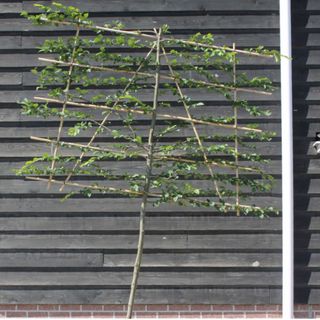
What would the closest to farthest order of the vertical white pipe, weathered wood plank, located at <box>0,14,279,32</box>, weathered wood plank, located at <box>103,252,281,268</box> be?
the vertical white pipe < weathered wood plank, located at <box>103,252,281,268</box> < weathered wood plank, located at <box>0,14,279,32</box>

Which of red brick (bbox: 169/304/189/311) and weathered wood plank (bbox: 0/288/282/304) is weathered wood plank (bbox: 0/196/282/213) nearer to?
weathered wood plank (bbox: 0/288/282/304)

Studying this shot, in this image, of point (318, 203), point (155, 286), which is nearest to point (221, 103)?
point (318, 203)

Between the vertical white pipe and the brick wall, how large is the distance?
0.71ft

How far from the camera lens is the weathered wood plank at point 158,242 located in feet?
28.4

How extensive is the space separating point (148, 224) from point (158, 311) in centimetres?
84

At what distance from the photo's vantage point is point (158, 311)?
8680 millimetres

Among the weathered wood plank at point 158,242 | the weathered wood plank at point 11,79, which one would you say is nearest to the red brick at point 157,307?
the weathered wood plank at point 158,242

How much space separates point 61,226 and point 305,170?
2.42m

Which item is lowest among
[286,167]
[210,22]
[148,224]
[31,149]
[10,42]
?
[148,224]

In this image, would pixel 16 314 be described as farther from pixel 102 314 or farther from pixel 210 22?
pixel 210 22

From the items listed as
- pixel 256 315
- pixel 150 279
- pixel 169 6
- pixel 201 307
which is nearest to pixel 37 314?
pixel 150 279

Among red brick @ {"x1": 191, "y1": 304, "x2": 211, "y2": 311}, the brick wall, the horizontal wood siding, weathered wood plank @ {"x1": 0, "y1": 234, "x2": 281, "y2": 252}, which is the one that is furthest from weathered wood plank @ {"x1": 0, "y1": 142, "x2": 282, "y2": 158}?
red brick @ {"x1": 191, "y1": 304, "x2": 211, "y2": 311}

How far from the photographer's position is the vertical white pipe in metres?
8.51

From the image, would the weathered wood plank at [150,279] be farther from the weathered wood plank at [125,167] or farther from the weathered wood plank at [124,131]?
the weathered wood plank at [124,131]
